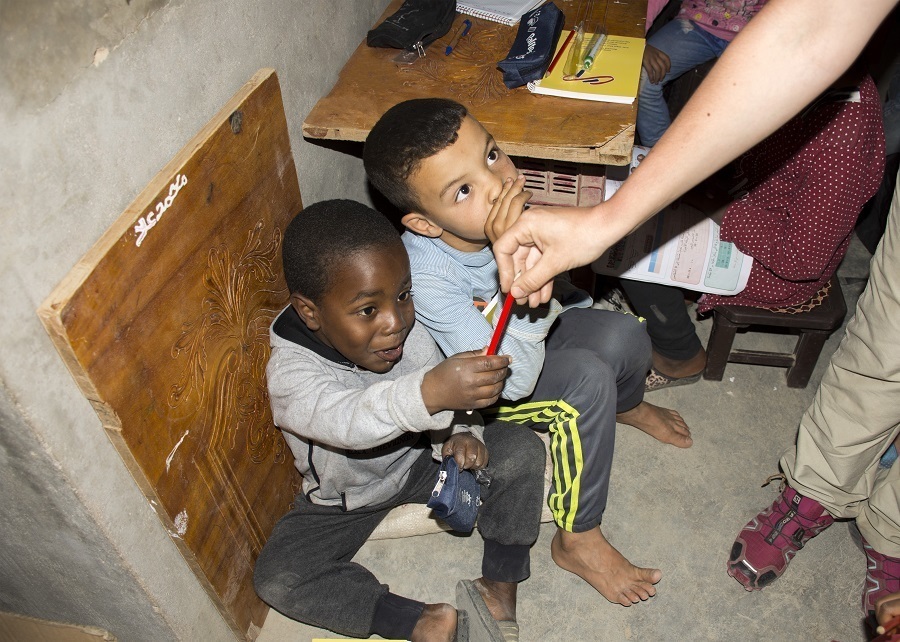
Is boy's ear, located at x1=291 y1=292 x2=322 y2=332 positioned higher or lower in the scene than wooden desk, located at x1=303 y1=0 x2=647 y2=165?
lower

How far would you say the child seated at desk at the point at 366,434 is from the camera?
158 centimetres

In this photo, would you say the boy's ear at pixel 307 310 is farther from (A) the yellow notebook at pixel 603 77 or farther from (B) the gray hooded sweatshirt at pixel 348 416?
(A) the yellow notebook at pixel 603 77

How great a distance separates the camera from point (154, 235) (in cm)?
140

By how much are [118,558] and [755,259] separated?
76.0 inches

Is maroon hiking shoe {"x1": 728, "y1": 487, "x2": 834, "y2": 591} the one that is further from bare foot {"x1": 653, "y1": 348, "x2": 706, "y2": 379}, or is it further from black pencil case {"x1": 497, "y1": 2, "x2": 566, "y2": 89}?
black pencil case {"x1": 497, "y1": 2, "x2": 566, "y2": 89}

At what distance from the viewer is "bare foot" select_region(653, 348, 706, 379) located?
2.69 m

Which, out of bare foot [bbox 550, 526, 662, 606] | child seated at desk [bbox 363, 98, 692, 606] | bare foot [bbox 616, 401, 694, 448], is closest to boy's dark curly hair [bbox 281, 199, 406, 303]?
child seated at desk [bbox 363, 98, 692, 606]

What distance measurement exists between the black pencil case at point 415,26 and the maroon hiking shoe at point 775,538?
170 cm

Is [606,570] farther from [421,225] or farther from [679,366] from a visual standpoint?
[421,225]

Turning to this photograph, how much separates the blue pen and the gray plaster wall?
471mm

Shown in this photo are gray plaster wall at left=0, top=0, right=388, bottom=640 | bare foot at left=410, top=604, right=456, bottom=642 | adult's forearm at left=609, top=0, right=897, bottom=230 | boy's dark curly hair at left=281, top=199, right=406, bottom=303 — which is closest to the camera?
gray plaster wall at left=0, top=0, right=388, bottom=640

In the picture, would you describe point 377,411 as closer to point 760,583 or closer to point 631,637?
point 631,637

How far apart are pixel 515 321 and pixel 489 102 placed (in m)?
0.62

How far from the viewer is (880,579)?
210 cm
